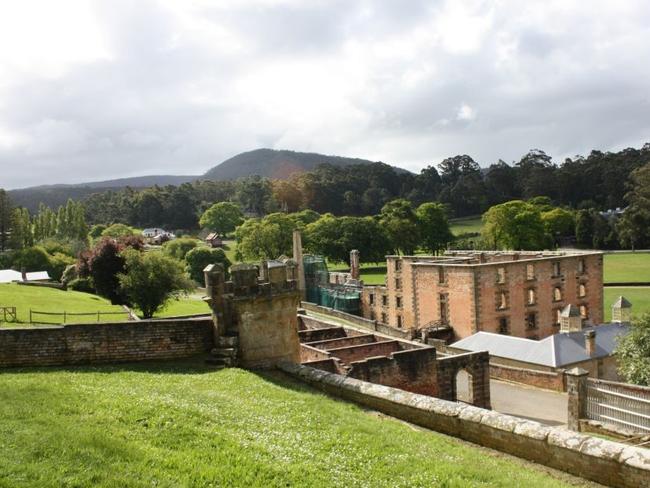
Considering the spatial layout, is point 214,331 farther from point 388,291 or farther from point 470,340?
point 388,291

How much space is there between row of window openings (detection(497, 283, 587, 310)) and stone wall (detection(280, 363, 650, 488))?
31360 millimetres

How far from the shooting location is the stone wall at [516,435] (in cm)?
793

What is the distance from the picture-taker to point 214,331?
14.8m

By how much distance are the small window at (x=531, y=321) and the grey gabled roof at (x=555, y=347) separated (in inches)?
347

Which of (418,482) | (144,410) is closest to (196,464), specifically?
(144,410)

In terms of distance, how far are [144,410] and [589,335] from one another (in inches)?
1094

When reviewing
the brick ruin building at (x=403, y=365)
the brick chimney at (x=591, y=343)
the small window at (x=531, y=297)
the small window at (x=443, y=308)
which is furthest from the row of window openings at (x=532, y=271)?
the brick ruin building at (x=403, y=365)

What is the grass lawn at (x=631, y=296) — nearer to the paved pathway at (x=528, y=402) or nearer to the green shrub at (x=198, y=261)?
the paved pathway at (x=528, y=402)

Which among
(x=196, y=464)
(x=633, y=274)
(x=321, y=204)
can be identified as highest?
(x=321, y=204)

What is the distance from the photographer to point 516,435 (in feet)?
30.8

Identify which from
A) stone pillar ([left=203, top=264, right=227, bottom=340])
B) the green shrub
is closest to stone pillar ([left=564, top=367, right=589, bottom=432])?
stone pillar ([left=203, top=264, right=227, bottom=340])

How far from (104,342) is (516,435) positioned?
9496 mm

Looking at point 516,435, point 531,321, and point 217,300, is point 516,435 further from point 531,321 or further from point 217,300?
point 531,321

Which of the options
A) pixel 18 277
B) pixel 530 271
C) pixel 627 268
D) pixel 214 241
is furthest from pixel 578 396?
pixel 214 241
